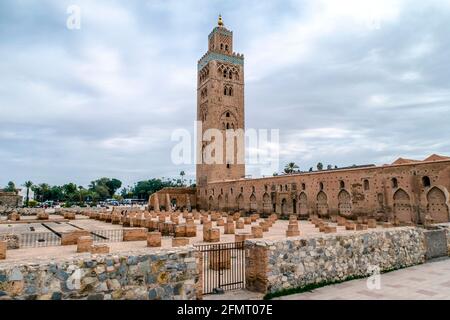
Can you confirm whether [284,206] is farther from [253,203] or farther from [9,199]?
[9,199]

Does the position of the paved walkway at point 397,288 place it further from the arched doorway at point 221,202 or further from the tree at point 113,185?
the tree at point 113,185

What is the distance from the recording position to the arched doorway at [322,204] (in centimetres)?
2552

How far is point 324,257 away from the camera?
7.32 m

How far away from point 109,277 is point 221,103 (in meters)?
43.1

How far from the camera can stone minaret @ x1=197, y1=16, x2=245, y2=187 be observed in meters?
45.9

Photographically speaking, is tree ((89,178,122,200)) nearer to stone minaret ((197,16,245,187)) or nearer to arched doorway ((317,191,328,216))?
stone minaret ((197,16,245,187))

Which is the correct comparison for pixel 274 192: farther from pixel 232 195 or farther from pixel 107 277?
pixel 107 277

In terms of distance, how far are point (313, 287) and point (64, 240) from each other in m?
10.00

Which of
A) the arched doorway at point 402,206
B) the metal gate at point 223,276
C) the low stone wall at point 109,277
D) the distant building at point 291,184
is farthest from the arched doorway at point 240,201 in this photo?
the low stone wall at point 109,277

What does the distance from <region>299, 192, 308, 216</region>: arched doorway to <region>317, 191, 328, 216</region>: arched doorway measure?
143 cm

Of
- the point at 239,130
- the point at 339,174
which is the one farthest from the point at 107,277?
the point at 239,130

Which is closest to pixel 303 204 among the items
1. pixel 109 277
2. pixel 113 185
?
pixel 109 277

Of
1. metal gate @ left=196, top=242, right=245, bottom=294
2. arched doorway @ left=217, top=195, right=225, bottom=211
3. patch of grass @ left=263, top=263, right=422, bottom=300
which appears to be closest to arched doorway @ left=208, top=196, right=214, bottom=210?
arched doorway @ left=217, top=195, right=225, bottom=211
